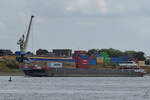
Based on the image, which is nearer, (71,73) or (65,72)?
(65,72)

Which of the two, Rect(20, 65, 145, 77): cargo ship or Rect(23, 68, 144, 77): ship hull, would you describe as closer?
Rect(20, 65, 145, 77): cargo ship

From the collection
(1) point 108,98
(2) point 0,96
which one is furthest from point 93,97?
(2) point 0,96

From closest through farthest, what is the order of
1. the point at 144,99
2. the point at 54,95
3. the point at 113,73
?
the point at 144,99, the point at 54,95, the point at 113,73

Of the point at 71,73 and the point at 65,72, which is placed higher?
the point at 65,72

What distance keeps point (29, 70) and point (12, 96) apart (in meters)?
97.6

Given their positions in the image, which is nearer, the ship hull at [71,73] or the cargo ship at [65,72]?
the cargo ship at [65,72]

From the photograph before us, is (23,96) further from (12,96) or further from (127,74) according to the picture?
(127,74)

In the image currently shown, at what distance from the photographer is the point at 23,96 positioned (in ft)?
288

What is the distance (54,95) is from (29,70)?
95237mm

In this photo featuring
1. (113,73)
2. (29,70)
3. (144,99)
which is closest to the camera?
(144,99)

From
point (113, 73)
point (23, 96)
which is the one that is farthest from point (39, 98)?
point (113, 73)

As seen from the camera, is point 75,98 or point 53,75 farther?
point 53,75

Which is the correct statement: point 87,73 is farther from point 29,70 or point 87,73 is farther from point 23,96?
point 23,96

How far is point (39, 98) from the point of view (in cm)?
8419
